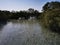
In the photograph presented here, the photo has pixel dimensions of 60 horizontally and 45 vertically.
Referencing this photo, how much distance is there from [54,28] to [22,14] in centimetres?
4854

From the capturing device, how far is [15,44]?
11.0 m

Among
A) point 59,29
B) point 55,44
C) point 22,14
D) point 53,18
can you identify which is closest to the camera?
point 55,44

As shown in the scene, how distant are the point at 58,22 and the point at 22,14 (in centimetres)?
4904

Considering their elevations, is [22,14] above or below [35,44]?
A: below

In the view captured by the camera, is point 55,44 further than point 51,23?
No

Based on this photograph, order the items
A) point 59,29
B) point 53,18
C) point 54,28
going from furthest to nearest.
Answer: point 53,18
point 54,28
point 59,29

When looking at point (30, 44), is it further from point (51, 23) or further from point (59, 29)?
point (51, 23)

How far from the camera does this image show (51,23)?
19.2 meters

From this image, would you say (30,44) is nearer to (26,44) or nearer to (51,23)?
(26,44)

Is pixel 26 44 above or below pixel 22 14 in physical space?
above

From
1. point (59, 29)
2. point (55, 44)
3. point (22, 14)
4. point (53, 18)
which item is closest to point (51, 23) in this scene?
point (53, 18)

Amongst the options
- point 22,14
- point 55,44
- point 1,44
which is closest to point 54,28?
point 55,44

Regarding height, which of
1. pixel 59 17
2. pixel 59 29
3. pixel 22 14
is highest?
pixel 59 17

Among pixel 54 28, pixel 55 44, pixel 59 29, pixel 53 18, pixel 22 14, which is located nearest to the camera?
pixel 55 44
